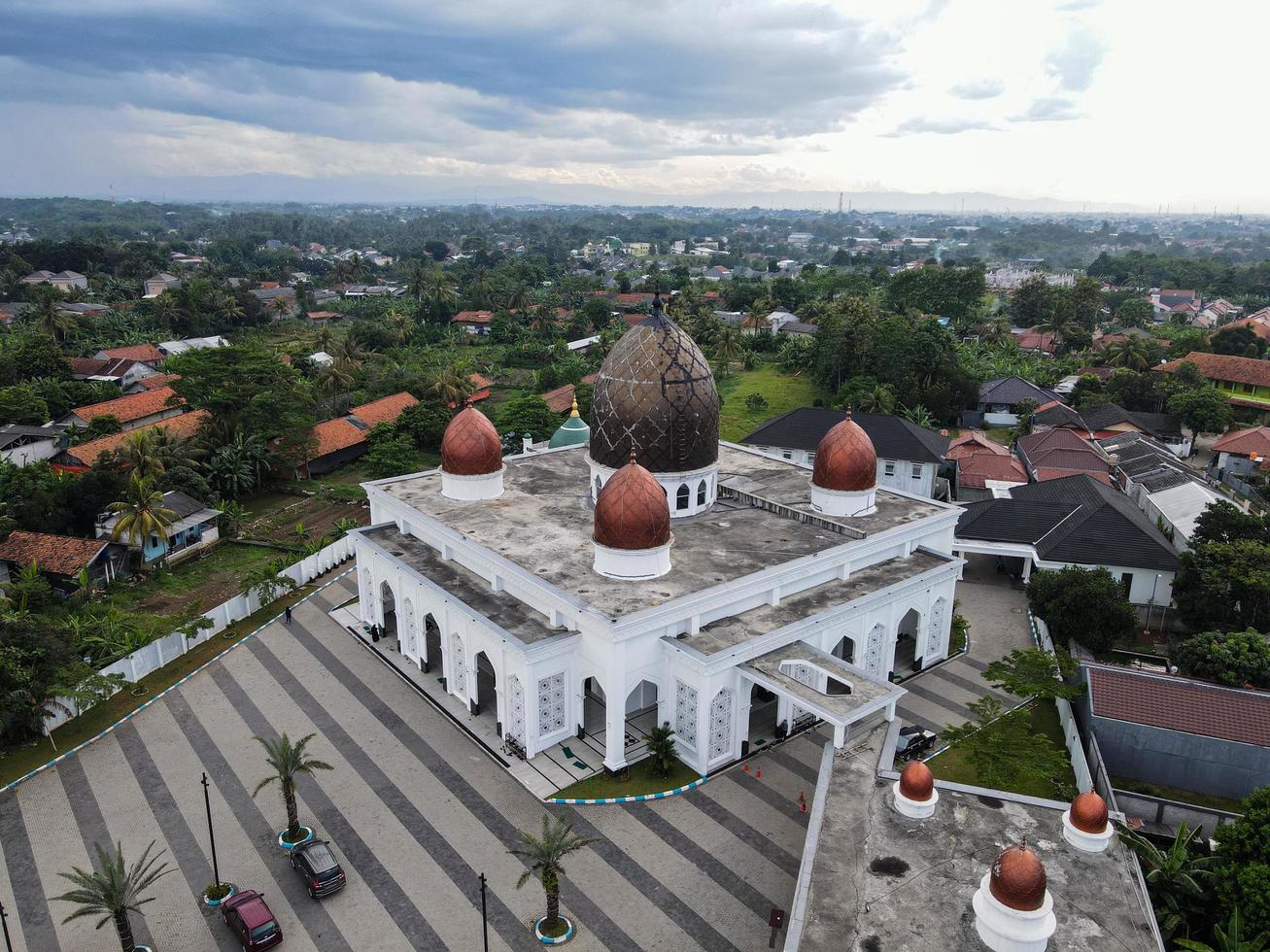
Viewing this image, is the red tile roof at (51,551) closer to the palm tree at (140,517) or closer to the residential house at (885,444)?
the palm tree at (140,517)

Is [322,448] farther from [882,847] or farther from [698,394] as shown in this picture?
[882,847]

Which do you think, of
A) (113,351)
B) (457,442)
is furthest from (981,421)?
(113,351)

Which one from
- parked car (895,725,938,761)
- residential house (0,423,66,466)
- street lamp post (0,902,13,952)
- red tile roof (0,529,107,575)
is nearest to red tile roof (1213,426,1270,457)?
parked car (895,725,938,761)

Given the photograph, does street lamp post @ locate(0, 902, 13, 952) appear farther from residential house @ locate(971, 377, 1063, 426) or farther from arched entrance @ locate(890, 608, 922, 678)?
residential house @ locate(971, 377, 1063, 426)

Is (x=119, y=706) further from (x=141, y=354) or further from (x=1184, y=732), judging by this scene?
(x=141, y=354)

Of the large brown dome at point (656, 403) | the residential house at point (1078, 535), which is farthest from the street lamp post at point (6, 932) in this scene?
the residential house at point (1078, 535)
